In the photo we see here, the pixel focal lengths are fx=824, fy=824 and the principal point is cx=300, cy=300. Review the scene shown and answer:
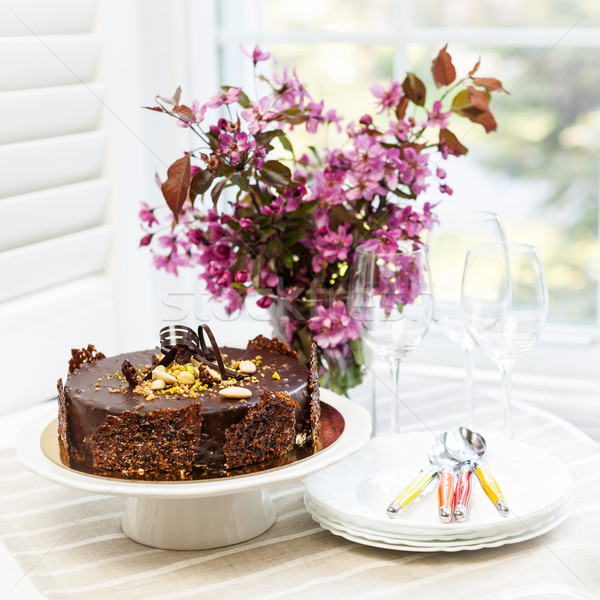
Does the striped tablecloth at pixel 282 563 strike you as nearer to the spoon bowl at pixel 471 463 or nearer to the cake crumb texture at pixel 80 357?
the spoon bowl at pixel 471 463

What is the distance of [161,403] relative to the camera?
87 centimetres

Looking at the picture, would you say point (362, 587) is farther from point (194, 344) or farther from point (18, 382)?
point (18, 382)

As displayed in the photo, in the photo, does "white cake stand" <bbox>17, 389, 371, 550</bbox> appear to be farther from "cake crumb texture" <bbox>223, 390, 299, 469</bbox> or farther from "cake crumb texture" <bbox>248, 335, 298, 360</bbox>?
"cake crumb texture" <bbox>248, 335, 298, 360</bbox>

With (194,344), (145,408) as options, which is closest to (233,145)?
(194,344)

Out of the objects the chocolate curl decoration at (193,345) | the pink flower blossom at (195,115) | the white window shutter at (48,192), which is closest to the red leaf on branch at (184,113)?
the pink flower blossom at (195,115)

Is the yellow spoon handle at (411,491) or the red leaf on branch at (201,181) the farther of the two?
the red leaf on branch at (201,181)

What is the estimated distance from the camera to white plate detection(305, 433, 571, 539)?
2.78ft

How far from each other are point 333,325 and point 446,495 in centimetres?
30

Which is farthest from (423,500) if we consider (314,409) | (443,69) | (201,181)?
(443,69)

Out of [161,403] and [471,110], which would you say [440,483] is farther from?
[471,110]

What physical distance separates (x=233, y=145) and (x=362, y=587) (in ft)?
1.77

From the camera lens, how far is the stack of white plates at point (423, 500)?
2.75 ft

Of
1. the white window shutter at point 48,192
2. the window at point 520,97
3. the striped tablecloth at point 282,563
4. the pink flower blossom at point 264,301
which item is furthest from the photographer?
the window at point 520,97

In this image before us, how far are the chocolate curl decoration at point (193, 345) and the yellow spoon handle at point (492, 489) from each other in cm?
29
